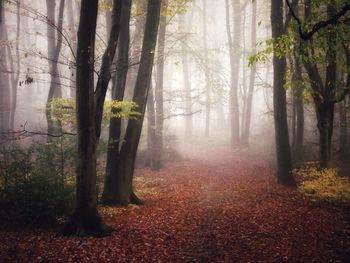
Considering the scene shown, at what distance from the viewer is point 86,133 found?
7.19 m

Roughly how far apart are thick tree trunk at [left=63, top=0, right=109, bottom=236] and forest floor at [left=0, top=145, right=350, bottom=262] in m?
0.42

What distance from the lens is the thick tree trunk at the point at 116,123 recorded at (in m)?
9.98

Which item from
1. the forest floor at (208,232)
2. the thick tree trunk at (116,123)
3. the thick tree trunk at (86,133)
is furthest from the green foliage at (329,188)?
the thick tree trunk at (86,133)

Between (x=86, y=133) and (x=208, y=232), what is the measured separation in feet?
12.8

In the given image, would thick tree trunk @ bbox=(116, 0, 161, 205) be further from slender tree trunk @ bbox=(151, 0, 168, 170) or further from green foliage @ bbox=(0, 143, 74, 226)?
slender tree trunk @ bbox=(151, 0, 168, 170)

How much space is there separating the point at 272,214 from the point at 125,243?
4458 millimetres

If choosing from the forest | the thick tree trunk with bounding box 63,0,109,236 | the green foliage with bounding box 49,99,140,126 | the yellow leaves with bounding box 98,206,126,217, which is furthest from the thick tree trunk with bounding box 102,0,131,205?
the thick tree trunk with bounding box 63,0,109,236

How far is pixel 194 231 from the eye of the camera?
26.9ft

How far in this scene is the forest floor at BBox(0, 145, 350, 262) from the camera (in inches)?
255

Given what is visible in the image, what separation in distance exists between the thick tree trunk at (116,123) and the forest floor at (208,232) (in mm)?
831

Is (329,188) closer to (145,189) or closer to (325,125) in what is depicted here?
(325,125)

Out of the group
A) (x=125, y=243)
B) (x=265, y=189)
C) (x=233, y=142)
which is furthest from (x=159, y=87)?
(x=125, y=243)

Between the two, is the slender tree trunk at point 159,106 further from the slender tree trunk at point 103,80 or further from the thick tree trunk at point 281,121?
the slender tree trunk at point 103,80

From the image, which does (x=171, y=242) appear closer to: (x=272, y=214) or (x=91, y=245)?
(x=91, y=245)
